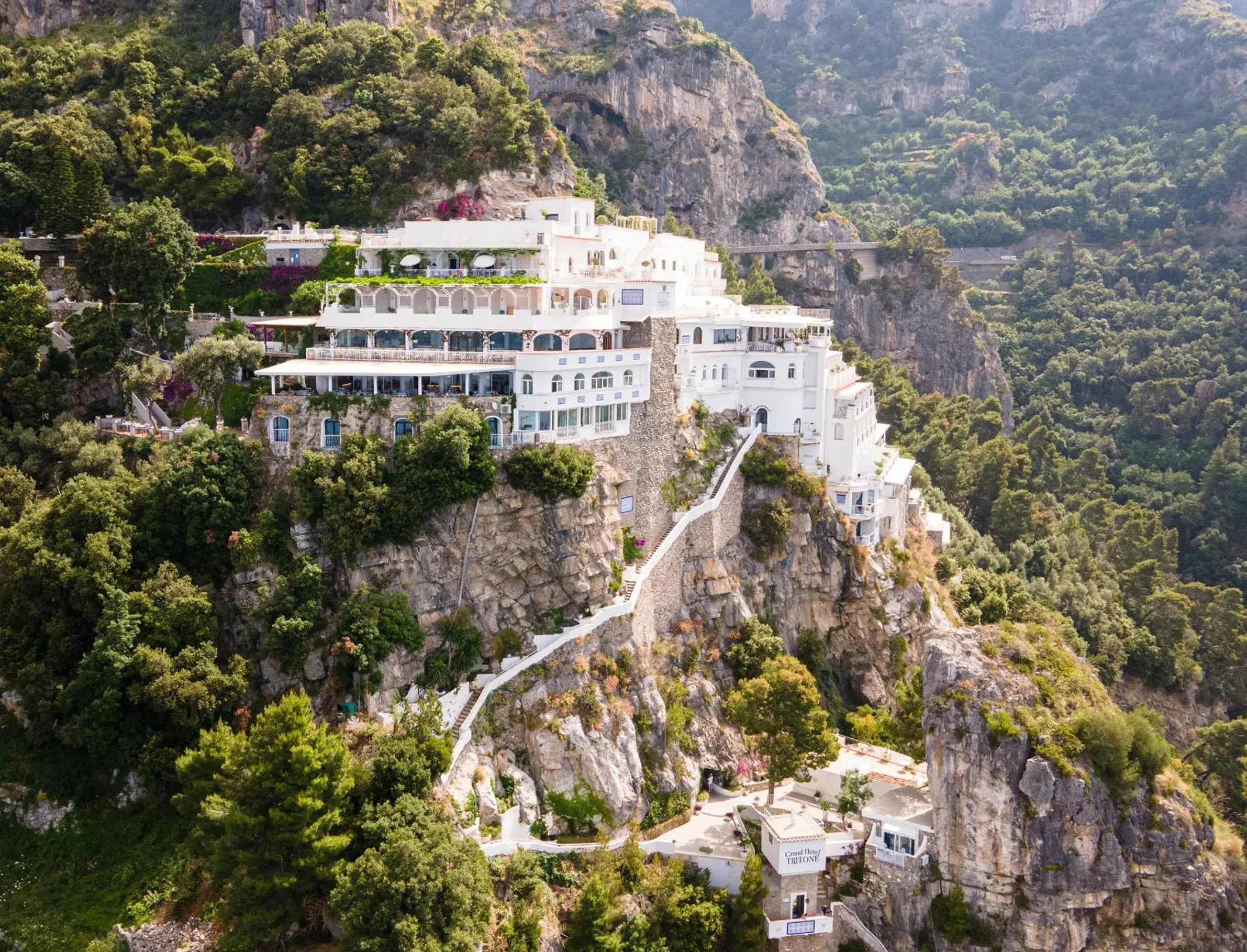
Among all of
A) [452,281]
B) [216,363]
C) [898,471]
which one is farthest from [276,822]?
[898,471]

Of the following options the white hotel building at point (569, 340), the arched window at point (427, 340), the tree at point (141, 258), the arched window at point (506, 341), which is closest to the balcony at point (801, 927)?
the white hotel building at point (569, 340)

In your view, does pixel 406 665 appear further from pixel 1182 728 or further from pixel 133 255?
pixel 1182 728

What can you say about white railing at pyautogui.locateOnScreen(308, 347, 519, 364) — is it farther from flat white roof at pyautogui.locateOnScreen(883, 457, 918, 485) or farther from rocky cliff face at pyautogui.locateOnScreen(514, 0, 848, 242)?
rocky cliff face at pyautogui.locateOnScreen(514, 0, 848, 242)

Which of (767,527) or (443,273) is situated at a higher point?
(443,273)

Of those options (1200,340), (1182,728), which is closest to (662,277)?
(1182,728)

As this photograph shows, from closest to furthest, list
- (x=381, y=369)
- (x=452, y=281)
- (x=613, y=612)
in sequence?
(x=381, y=369), (x=613, y=612), (x=452, y=281)

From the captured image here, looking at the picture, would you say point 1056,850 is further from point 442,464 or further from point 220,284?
point 220,284
